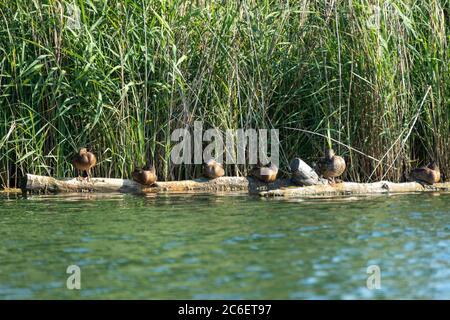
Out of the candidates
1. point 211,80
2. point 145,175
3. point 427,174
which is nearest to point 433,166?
point 427,174

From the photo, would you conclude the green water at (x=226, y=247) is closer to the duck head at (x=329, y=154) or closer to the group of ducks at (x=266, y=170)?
the group of ducks at (x=266, y=170)

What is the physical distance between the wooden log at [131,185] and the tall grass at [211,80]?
34cm

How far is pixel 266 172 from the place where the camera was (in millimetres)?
12156

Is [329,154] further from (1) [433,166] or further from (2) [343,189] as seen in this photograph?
(1) [433,166]

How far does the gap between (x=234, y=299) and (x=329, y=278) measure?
910 mm

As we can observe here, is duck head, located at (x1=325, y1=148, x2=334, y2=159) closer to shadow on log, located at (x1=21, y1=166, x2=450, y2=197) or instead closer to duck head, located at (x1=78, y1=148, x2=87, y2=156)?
shadow on log, located at (x1=21, y1=166, x2=450, y2=197)

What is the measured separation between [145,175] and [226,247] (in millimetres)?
3725

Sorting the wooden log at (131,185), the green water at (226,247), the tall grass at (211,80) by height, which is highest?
the tall grass at (211,80)

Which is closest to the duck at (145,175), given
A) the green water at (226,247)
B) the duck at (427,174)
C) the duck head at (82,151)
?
the green water at (226,247)

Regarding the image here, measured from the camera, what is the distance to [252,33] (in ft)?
42.0

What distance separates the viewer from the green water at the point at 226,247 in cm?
692

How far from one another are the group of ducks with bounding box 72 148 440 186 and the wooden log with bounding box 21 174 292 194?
91mm

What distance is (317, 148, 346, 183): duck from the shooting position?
11883 millimetres

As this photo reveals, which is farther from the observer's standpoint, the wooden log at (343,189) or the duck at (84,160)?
the wooden log at (343,189)
